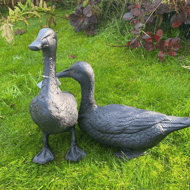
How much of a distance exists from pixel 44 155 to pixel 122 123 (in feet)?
2.81

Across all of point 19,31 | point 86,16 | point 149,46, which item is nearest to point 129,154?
point 149,46

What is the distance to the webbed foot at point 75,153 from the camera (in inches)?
77.2

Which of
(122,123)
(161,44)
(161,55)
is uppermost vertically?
(161,44)

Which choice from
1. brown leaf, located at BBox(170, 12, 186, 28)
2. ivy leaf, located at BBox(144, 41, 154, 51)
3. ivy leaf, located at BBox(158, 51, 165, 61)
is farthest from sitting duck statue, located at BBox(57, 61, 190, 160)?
brown leaf, located at BBox(170, 12, 186, 28)

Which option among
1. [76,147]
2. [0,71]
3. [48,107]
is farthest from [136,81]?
[0,71]

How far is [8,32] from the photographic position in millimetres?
1927

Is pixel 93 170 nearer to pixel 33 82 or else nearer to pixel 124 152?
pixel 124 152

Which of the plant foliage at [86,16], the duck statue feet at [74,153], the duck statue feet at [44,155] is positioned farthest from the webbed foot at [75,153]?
the plant foliage at [86,16]

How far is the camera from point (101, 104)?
9.10 feet

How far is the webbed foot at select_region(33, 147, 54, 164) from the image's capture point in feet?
6.40

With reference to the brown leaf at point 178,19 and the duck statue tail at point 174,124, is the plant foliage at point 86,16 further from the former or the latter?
the duck statue tail at point 174,124

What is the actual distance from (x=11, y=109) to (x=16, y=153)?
78 centimetres

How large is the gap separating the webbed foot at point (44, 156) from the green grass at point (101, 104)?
2.8 inches

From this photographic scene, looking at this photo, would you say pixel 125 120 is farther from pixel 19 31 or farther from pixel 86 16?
pixel 19 31
